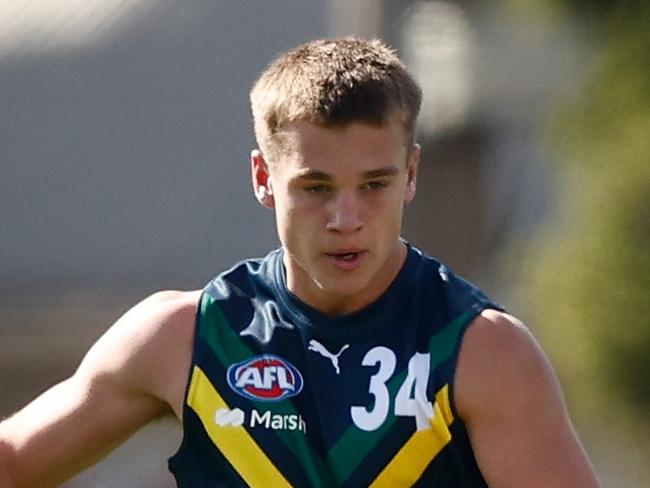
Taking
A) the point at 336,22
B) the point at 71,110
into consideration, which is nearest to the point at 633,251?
the point at 336,22

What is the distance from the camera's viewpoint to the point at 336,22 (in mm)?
18844

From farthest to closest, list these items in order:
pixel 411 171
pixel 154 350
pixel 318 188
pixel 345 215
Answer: pixel 154 350 < pixel 411 171 < pixel 318 188 < pixel 345 215

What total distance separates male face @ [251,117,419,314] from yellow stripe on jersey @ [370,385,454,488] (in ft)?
1.18

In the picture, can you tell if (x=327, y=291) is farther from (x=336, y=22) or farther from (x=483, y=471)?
(x=336, y=22)

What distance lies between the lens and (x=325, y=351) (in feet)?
18.6

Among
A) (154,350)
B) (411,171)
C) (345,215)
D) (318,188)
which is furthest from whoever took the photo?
(154,350)

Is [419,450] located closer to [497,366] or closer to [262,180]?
[497,366]

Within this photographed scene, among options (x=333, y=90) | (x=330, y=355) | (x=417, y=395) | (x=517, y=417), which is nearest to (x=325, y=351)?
(x=330, y=355)

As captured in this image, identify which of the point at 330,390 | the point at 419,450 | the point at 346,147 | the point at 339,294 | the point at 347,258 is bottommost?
the point at 419,450

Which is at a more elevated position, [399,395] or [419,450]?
[399,395]

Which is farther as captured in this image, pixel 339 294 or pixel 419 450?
pixel 339 294

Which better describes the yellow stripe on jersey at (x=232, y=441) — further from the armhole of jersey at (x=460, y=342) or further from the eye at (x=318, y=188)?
the eye at (x=318, y=188)

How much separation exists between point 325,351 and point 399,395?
25 cm

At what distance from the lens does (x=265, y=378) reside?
5.66 meters
